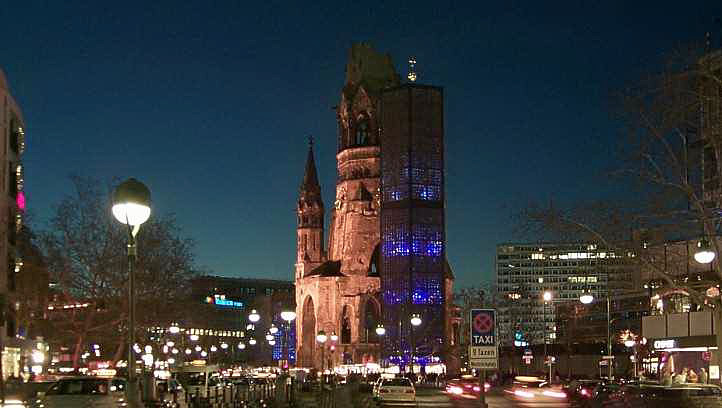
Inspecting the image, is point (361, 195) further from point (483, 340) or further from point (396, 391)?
point (483, 340)

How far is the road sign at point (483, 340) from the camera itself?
1814 centimetres

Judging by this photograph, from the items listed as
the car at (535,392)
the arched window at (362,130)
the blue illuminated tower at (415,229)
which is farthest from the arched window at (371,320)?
the car at (535,392)

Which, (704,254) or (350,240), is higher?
(350,240)

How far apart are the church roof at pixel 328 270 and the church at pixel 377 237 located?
0.48 feet

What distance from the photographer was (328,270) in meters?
150

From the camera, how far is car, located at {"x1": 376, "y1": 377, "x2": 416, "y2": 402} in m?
45.1

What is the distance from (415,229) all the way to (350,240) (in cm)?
2276

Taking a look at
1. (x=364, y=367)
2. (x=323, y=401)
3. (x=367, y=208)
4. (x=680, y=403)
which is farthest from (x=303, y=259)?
(x=680, y=403)

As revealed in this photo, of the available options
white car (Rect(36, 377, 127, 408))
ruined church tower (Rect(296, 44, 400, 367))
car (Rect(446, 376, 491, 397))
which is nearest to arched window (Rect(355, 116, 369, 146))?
ruined church tower (Rect(296, 44, 400, 367))

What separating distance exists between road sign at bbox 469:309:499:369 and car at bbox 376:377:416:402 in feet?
86.7

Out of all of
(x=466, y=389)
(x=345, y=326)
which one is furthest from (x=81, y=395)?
(x=345, y=326)

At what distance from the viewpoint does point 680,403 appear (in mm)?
22844

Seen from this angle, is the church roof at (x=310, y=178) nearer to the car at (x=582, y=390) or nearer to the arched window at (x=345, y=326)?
the arched window at (x=345, y=326)

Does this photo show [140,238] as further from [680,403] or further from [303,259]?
[303,259]
